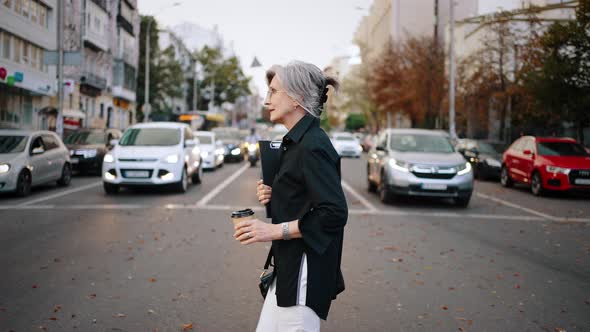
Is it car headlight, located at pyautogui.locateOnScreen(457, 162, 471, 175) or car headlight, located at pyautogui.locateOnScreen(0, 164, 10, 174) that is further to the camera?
car headlight, located at pyautogui.locateOnScreen(0, 164, 10, 174)

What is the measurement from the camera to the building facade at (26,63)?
33.0 m

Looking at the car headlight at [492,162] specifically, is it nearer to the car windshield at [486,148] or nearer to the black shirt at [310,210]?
the car windshield at [486,148]

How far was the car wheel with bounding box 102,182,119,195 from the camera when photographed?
624 inches

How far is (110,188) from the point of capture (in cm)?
1598

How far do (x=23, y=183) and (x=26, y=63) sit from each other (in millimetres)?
23921

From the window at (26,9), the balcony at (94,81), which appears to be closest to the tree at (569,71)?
the window at (26,9)

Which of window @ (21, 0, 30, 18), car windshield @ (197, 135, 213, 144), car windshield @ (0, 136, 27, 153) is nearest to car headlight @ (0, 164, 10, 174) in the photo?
car windshield @ (0, 136, 27, 153)

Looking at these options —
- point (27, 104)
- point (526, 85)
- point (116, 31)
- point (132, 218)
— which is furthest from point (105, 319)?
point (116, 31)

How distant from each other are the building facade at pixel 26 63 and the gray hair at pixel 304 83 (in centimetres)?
3109

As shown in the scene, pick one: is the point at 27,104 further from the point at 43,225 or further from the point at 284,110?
the point at 284,110

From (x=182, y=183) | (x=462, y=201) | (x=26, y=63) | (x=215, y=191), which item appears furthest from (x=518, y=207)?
(x=26, y=63)

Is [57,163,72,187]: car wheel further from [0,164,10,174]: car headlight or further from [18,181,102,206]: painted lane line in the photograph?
[0,164,10,174]: car headlight

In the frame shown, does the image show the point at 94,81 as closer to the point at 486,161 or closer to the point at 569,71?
the point at 486,161

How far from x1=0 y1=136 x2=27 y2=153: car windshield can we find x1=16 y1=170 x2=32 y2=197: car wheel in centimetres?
68
